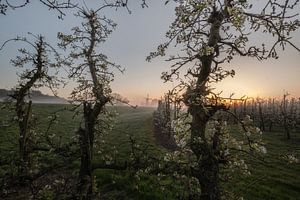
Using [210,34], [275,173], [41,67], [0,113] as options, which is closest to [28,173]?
[210,34]

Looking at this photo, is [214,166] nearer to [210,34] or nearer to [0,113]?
[210,34]

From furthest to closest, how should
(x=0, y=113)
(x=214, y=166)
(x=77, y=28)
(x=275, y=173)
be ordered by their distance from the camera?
(x=0, y=113), (x=275, y=173), (x=77, y=28), (x=214, y=166)

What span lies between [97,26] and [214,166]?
626 inches

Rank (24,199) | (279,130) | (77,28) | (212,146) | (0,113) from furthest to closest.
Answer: (279,130) → (0,113) → (77,28) → (24,199) → (212,146)

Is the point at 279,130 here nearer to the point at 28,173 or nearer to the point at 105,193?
the point at 105,193

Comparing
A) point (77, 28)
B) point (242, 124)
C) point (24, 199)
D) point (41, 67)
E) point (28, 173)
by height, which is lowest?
point (24, 199)

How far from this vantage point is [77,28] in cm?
2353

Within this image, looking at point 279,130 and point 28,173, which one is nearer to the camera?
point 28,173

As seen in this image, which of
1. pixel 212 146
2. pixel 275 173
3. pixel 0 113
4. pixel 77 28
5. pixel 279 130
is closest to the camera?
pixel 212 146

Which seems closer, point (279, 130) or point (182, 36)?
point (182, 36)

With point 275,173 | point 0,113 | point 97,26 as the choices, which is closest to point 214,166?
point 97,26

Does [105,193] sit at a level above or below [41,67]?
below

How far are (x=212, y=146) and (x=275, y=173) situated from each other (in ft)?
72.9

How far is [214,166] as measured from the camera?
35.4ft
